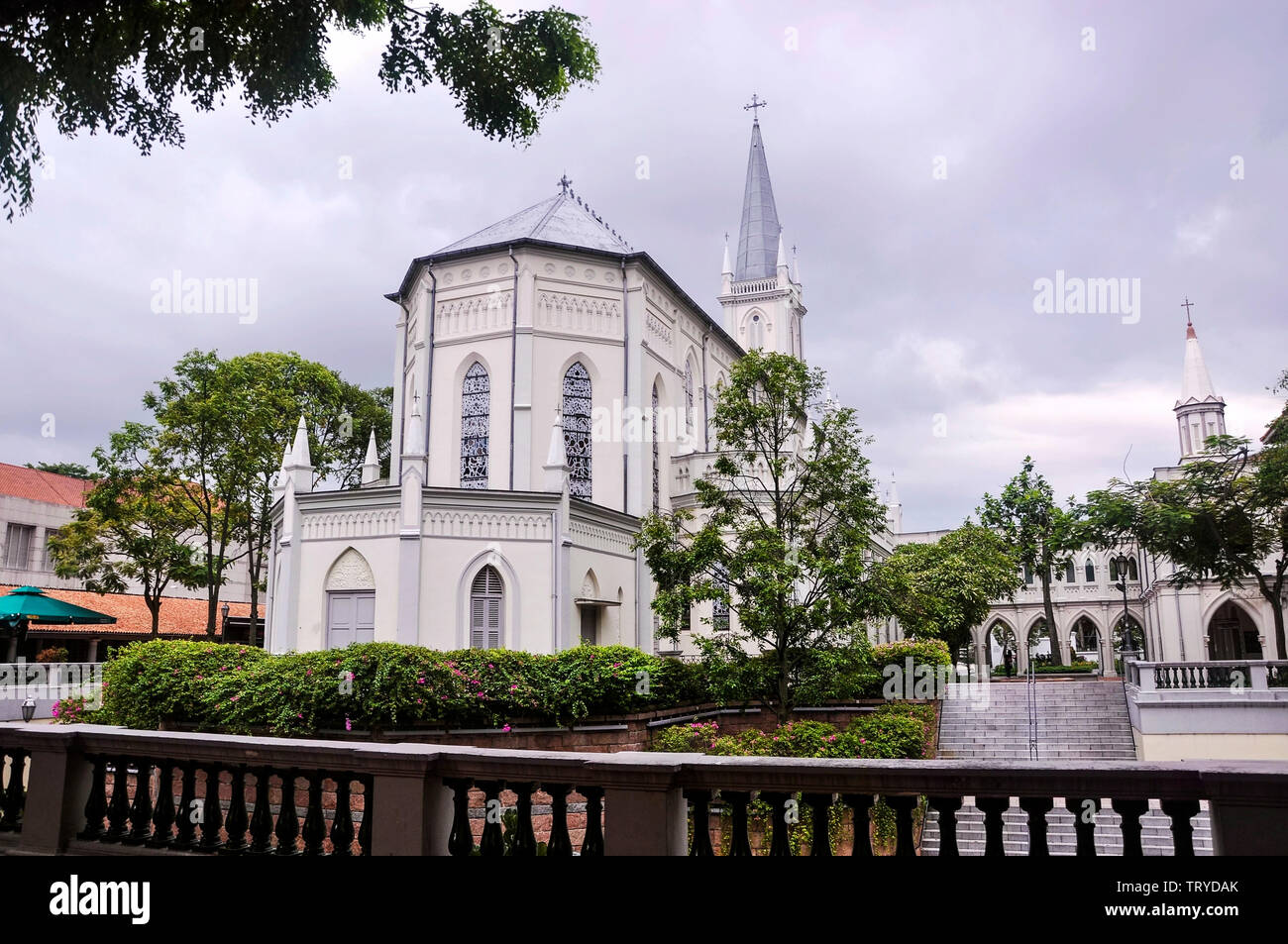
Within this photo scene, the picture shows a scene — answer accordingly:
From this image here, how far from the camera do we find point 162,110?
29.2 ft

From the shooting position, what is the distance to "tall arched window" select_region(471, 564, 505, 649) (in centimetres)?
2048

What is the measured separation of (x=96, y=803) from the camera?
633cm

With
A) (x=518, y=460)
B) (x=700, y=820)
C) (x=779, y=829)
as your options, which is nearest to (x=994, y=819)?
(x=779, y=829)

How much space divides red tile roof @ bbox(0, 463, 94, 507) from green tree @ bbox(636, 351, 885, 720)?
105 feet

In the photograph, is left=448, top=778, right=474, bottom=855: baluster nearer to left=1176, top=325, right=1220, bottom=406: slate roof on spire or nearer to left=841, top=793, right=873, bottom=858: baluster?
left=841, top=793, right=873, bottom=858: baluster

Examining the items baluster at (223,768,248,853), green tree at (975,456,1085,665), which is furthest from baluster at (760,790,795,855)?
green tree at (975,456,1085,665)

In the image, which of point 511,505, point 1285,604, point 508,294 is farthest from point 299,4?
point 1285,604

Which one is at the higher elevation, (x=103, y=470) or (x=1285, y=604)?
(x=103, y=470)

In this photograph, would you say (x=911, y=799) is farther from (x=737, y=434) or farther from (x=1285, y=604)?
(x=1285, y=604)

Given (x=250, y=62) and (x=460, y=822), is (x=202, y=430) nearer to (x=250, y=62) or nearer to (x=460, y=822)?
(x=250, y=62)

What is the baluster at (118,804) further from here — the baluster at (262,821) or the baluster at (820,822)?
the baluster at (820,822)

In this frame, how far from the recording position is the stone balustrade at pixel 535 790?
402cm

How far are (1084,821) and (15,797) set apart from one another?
23.5ft
